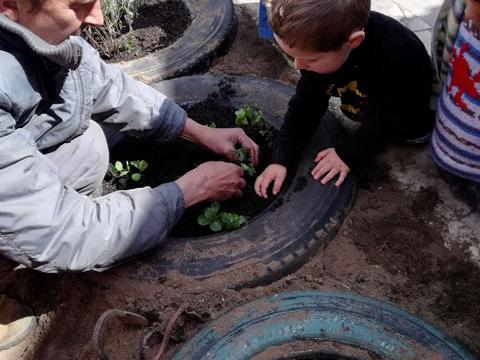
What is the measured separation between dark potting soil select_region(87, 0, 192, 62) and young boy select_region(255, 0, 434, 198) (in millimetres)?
1303

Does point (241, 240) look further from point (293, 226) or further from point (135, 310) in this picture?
point (135, 310)

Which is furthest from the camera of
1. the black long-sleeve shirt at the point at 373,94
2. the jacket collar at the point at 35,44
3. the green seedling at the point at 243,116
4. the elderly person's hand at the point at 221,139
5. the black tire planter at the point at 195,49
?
the black tire planter at the point at 195,49

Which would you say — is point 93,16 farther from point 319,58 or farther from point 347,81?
point 347,81

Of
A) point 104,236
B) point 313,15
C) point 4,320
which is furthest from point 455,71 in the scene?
point 4,320

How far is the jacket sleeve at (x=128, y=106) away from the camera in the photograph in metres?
2.21

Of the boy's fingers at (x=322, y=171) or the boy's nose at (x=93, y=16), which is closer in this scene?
the boy's nose at (x=93, y=16)

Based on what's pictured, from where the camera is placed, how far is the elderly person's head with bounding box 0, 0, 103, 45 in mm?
1517

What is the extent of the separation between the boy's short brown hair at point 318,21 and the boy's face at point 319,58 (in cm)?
3

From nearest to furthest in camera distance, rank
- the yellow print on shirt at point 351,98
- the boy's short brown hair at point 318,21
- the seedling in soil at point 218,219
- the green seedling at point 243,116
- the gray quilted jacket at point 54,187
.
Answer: the gray quilted jacket at point 54,187 < the boy's short brown hair at point 318,21 < the seedling in soil at point 218,219 < the yellow print on shirt at point 351,98 < the green seedling at point 243,116

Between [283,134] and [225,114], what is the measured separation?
16.4 inches

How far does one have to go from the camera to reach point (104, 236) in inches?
71.6

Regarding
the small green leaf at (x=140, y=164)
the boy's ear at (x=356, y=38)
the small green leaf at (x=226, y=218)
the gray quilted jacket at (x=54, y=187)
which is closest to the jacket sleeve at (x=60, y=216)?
the gray quilted jacket at (x=54, y=187)

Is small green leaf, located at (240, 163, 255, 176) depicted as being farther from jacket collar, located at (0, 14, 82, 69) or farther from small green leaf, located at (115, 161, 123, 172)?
jacket collar, located at (0, 14, 82, 69)

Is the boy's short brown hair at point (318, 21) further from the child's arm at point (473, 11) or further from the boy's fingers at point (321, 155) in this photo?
the boy's fingers at point (321, 155)
